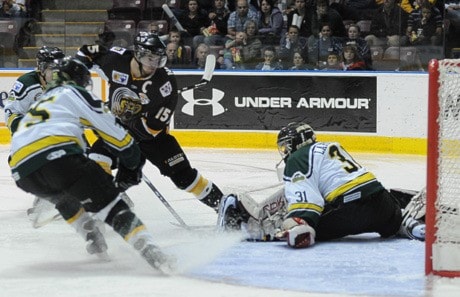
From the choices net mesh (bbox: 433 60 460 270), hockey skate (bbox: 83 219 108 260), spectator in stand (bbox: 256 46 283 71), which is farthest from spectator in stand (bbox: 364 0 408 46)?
hockey skate (bbox: 83 219 108 260)

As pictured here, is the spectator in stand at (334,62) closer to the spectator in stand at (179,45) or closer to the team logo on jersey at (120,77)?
the spectator in stand at (179,45)

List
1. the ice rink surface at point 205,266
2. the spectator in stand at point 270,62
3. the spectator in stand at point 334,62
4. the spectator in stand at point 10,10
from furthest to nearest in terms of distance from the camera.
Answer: the spectator in stand at point 10,10 → the spectator in stand at point 270,62 → the spectator in stand at point 334,62 → the ice rink surface at point 205,266

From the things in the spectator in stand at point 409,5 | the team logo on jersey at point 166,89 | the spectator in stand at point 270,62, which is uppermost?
the spectator in stand at point 409,5

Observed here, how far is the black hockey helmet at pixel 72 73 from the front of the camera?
4.37m

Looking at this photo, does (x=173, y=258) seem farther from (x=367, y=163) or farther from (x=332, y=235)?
(x=367, y=163)

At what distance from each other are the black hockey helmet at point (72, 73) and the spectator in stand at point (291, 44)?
5.07 meters

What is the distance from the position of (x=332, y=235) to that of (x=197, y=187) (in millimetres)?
1077

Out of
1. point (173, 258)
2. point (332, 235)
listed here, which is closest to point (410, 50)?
point (332, 235)

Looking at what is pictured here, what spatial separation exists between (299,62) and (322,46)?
0.88 ft

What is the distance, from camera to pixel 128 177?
489 cm

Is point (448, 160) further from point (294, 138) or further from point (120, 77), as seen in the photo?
point (120, 77)

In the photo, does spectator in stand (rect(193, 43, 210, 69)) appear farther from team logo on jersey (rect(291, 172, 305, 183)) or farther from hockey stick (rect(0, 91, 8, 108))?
team logo on jersey (rect(291, 172, 305, 183))

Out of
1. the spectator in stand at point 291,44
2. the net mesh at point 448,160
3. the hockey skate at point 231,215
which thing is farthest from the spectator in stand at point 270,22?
the net mesh at point 448,160

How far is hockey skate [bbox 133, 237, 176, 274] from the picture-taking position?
13.8ft
